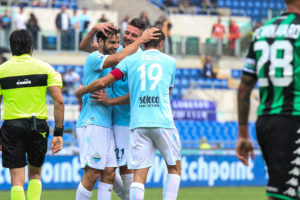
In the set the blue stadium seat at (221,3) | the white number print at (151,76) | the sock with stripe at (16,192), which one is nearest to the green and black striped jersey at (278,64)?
the white number print at (151,76)

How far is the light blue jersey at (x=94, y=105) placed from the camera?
7.33 metres

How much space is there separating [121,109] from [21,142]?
47.3 inches

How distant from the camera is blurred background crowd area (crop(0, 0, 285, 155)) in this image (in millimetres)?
19375

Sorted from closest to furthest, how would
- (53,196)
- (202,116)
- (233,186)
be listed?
(53,196) → (233,186) → (202,116)

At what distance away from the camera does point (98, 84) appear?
6809mm

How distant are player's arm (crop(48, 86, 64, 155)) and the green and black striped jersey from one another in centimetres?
291

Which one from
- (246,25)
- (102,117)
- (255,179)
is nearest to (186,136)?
(255,179)

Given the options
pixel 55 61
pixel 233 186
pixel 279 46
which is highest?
pixel 279 46

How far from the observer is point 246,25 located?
82.4 ft

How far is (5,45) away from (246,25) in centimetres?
932

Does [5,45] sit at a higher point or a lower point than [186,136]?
higher

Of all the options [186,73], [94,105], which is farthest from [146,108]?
[186,73]

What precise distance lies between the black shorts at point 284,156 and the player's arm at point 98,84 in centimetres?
242

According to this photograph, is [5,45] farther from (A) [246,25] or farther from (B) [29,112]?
(B) [29,112]
